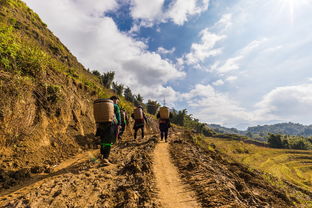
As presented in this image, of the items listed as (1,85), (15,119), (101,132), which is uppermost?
(1,85)

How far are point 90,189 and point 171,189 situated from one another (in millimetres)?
2261

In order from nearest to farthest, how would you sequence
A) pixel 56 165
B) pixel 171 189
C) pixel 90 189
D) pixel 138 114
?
1. pixel 90 189
2. pixel 171 189
3. pixel 56 165
4. pixel 138 114

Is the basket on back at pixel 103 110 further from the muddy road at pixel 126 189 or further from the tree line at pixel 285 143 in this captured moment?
the tree line at pixel 285 143

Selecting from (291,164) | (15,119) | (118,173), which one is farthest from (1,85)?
(291,164)

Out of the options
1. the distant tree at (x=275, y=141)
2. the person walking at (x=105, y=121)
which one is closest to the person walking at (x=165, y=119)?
the person walking at (x=105, y=121)

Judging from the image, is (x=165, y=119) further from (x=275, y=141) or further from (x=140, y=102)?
(x=275, y=141)

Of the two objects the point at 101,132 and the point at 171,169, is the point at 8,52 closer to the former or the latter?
the point at 101,132

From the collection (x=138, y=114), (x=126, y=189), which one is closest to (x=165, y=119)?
(x=138, y=114)

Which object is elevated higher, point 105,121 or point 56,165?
→ point 105,121

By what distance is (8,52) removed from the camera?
241 inches

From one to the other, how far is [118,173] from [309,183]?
54.4 metres

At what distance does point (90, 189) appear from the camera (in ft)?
13.4

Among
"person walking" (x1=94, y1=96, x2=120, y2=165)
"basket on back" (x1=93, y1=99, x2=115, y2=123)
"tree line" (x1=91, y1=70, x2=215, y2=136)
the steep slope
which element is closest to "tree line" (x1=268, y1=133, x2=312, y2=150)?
"tree line" (x1=91, y1=70, x2=215, y2=136)

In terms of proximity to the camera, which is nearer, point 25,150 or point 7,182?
point 7,182
